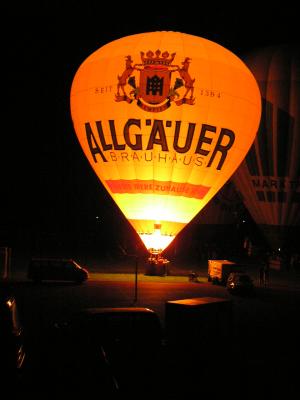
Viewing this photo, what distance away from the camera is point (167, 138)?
52.3 feet

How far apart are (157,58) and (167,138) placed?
7.28 ft

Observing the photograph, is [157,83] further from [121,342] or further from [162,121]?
[121,342]

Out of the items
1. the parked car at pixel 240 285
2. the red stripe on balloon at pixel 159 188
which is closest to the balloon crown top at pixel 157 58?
the red stripe on balloon at pixel 159 188

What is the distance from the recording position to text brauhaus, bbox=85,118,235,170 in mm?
15938

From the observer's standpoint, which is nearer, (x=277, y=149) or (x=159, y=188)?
(x=159, y=188)

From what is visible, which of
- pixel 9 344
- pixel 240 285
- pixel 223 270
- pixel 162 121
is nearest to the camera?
pixel 9 344

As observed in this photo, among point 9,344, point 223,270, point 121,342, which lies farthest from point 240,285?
point 9,344

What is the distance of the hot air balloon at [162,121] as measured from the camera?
15961 mm

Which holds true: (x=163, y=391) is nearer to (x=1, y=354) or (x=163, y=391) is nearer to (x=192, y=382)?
(x=192, y=382)

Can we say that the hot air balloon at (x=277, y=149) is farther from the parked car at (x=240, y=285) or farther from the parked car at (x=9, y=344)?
the parked car at (x=9, y=344)

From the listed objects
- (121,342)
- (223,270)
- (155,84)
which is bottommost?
(121,342)

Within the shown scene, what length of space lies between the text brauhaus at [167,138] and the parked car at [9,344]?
8367mm

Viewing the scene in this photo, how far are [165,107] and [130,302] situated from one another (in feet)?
20.8

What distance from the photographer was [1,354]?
7613 mm
